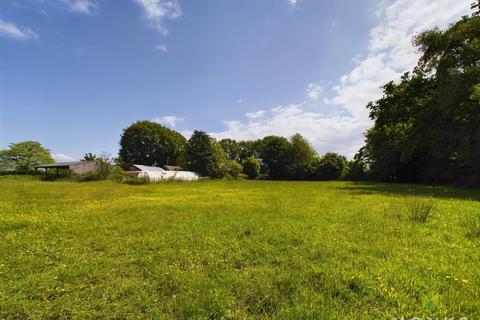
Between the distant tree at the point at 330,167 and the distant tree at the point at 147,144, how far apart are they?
39.0 meters

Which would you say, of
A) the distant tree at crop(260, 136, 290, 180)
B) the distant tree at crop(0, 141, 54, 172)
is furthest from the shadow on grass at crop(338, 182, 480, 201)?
the distant tree at crop(0, 141, 54, 172)

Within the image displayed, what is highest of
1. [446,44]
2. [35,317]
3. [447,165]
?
[446,44]

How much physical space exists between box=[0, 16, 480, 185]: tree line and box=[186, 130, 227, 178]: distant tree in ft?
0.73

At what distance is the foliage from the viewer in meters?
18.6

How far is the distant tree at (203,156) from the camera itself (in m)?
56.0

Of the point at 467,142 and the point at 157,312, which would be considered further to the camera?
the point at 467,142

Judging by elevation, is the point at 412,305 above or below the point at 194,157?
below

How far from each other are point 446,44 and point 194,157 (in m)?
46.3

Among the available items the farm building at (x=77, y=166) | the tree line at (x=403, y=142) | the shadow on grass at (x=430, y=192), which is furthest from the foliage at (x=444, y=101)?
the farm building at (x=77, y=166)

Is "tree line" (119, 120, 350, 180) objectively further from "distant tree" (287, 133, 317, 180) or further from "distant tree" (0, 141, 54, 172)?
"distant tree" (0, 141, 54, 172)

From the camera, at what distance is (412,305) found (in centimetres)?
319

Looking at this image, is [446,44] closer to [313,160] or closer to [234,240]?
[234,240]

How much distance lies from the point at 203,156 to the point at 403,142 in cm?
3881

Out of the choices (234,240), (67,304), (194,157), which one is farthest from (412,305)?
(194,157)
